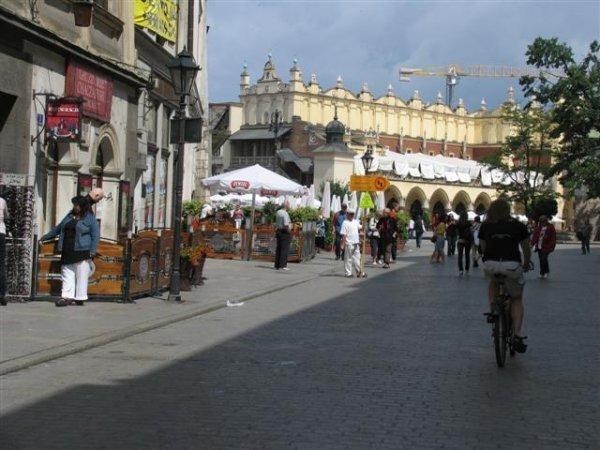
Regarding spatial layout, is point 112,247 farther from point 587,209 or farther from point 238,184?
point 587,209

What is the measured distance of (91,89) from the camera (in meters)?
20.3

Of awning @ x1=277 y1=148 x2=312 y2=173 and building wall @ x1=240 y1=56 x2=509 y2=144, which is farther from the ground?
building wall @ x1=240 y1=56 x2=509 y2=144

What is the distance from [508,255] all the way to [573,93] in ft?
128

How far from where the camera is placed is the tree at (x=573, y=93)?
48000 mm

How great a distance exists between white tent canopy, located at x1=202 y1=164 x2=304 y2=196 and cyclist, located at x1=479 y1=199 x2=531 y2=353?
2264cm

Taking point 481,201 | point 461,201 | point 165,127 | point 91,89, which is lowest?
point 91,89

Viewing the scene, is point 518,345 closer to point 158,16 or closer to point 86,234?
point 86,234

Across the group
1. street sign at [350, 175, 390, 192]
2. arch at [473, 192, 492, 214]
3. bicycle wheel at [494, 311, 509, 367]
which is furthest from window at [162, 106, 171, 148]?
arch at [473, 192, 492, 214]

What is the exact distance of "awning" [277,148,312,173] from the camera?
92125 millimetres

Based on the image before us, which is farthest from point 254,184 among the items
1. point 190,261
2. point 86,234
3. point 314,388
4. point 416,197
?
point 416,197

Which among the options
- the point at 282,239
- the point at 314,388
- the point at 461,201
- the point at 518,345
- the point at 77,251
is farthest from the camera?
the point at 461,201

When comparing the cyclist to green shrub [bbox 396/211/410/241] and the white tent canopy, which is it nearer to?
the white tent canopy

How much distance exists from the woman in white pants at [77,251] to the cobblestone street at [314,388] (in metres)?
1.87

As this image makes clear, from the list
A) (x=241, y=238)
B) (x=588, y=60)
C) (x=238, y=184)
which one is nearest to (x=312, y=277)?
(x=241, y=238)
